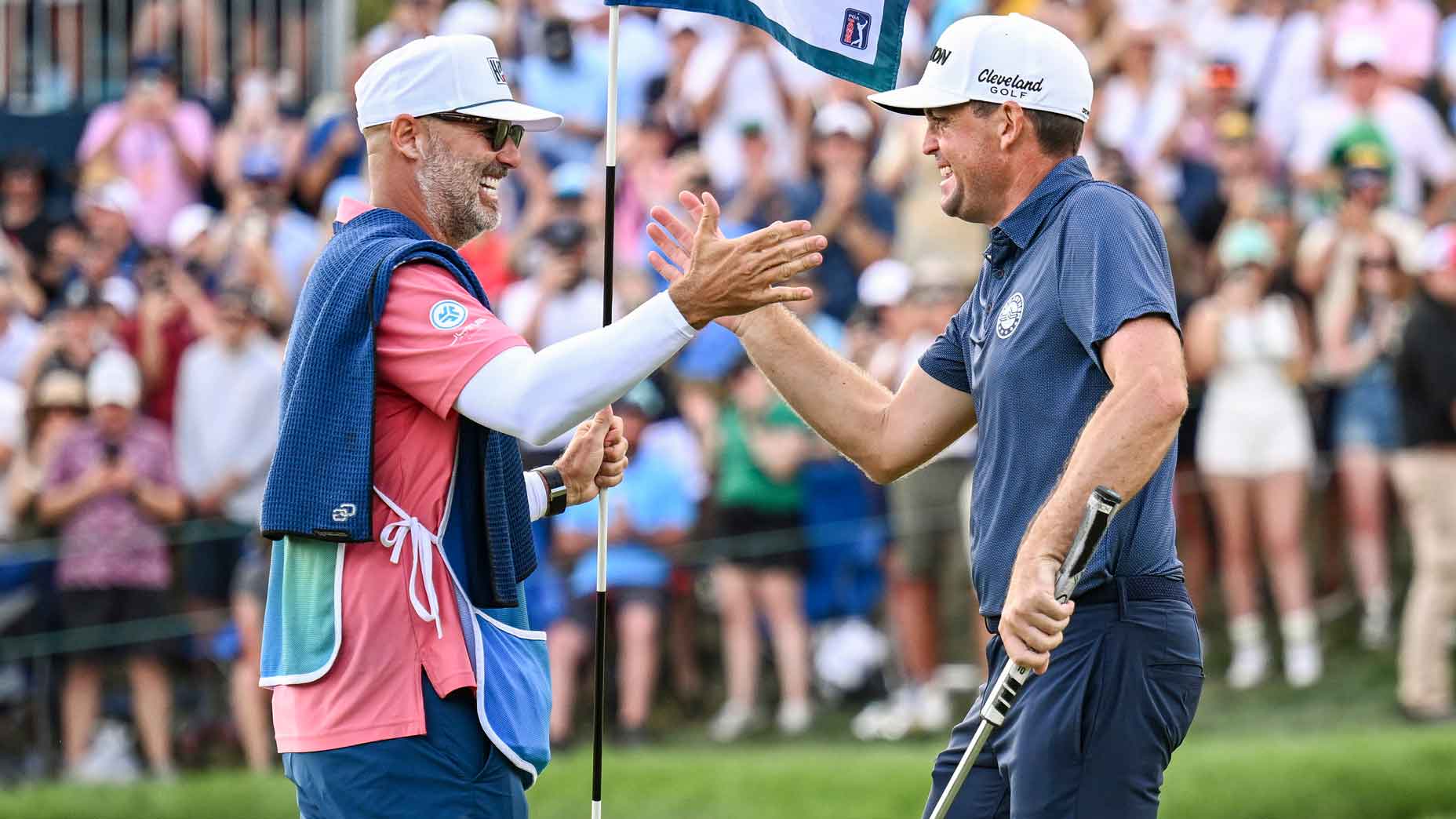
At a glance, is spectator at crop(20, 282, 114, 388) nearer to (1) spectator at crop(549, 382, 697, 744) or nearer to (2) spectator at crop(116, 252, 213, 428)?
(2) spectator at crop(116, 252, 213, 428)

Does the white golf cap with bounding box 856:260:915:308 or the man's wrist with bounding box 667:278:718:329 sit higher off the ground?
the white golf cap with bounding box 856:260:915:308

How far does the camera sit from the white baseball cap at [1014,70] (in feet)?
18.4

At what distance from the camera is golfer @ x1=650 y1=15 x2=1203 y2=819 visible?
5109mm

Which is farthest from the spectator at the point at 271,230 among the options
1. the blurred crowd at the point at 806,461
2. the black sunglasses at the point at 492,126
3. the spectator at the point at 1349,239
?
the black sunglasses at the point at 492,126

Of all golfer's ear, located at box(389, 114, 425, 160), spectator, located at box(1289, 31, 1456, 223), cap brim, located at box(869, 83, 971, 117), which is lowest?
golfer's ear, located at box(389, 114, 425, 160)

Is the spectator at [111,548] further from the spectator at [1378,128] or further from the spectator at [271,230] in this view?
the spectator at [1378,128]

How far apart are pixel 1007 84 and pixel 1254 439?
6.84 m

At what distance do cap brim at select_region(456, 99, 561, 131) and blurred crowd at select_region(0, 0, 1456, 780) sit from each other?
6.66m

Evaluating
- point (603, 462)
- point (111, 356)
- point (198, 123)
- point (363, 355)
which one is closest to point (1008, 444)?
point (603, 462)

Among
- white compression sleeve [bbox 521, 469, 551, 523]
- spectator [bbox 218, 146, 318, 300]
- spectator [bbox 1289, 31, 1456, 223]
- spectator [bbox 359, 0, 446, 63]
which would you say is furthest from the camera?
spectator [bbox 359, 0, 446, 63]

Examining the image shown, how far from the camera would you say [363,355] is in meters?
4.87

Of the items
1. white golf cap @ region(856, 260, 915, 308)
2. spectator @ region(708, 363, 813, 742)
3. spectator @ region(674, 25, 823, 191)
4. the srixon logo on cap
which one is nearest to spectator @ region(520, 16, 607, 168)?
spectator @ region(674, 25, 823, 191)

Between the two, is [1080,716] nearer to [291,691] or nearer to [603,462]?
[603,462]

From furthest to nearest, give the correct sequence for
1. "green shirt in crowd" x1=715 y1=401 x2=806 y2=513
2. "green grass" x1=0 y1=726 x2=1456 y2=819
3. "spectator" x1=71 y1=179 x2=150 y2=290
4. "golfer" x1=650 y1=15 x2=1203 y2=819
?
1. "spectator" x1=71 y1=179 x2=150 y2=290
2. "green shirt in crowd" x1=715 y1=401 x2=806 y2=513
3. "green grass" x1=0 y1=726 x2=1456 y2=819
4. "golfer" x1=650 y1=15 x2=1203 y2=819
